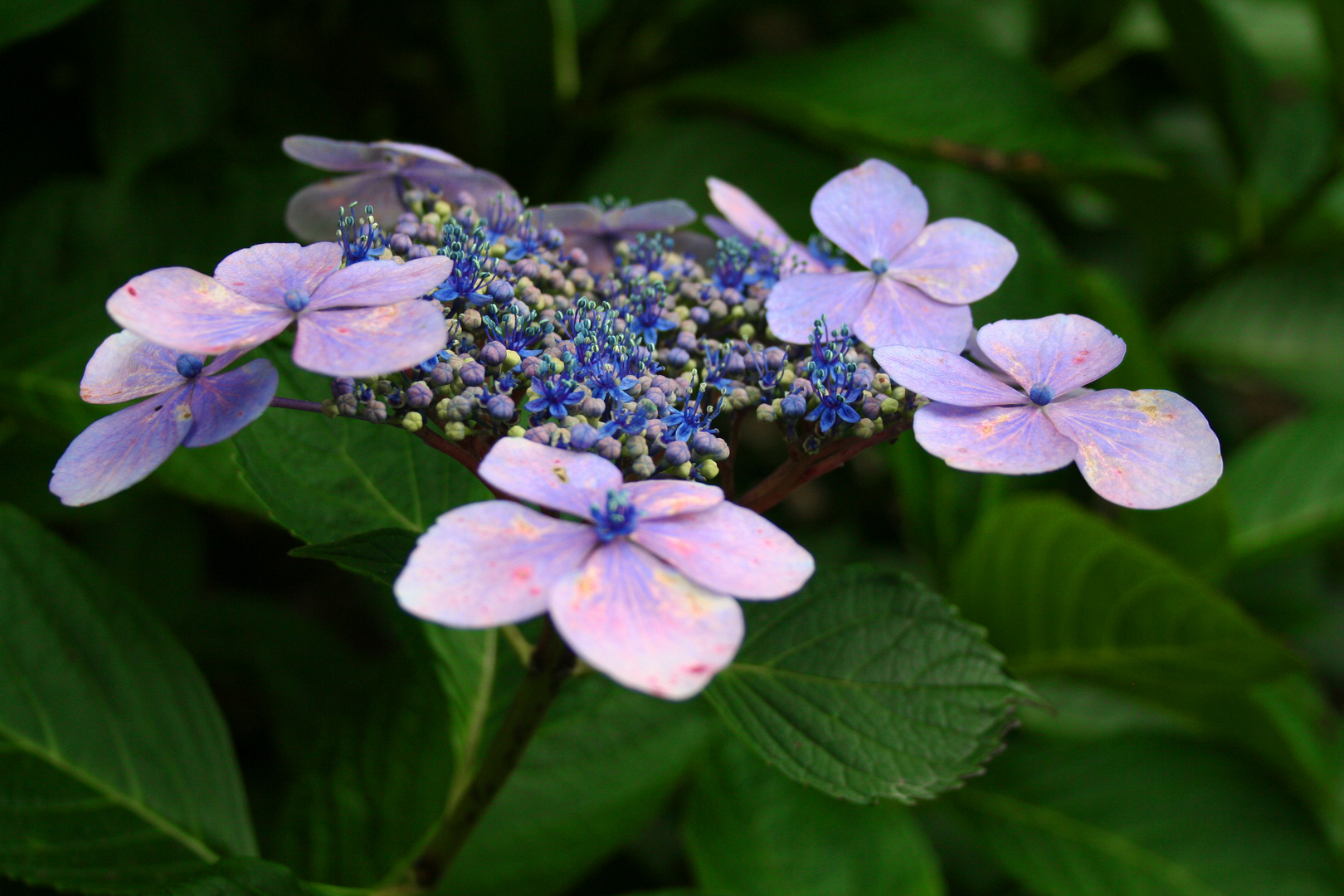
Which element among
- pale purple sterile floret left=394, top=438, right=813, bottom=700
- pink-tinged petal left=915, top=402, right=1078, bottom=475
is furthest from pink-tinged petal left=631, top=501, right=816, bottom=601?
pink-tinged petal left=915, top=402, right=1078, bottom=475

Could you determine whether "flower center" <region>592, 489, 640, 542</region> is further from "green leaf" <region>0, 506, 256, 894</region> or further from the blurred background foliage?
"green leaf" <region>0, 506, 256, 894</region>

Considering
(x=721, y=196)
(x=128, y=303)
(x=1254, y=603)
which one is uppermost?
(x=128, y=303)

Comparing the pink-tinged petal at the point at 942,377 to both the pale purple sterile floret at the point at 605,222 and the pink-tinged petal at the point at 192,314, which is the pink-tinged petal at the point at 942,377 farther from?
the pink-tinged petal at the point at 192,314

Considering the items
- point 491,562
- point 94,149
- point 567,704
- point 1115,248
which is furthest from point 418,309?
point 1115,248

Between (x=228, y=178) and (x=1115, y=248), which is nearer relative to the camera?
(x=228, y=178)

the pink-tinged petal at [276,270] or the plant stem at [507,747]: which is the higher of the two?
the pink-tinged petal at [276,270]

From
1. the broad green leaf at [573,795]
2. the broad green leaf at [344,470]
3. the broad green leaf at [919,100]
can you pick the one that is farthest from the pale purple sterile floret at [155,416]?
the broad green leaf at [919,100]

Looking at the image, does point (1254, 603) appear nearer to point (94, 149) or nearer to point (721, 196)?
point (721, 196)
